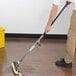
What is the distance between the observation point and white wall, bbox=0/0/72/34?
364 centimetres

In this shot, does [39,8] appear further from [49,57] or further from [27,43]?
[49,57]

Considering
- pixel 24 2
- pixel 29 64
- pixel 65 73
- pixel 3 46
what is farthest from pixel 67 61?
pixel 24 2

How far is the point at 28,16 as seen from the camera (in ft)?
12.2

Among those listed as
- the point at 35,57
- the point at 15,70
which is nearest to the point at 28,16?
the point at 35,57

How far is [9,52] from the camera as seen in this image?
3188 millimetres

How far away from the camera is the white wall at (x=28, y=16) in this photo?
364 cm

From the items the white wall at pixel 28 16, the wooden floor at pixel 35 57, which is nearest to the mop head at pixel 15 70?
the wooden floor at pixel 35 57

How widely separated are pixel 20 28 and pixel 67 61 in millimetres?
1267

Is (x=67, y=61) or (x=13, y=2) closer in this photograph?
(x=67, y=61)

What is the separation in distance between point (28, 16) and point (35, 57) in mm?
922

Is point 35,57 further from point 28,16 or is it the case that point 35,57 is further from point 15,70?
point 28,16

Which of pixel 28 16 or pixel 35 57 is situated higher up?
pixel 28 16

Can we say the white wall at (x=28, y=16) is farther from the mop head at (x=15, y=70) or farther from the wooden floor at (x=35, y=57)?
the mop head at (x=15, y=70)

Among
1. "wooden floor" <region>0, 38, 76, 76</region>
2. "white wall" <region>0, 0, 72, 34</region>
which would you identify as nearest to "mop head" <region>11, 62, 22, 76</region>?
"wooden floor" <region>0, 38, 76, 76</region>
